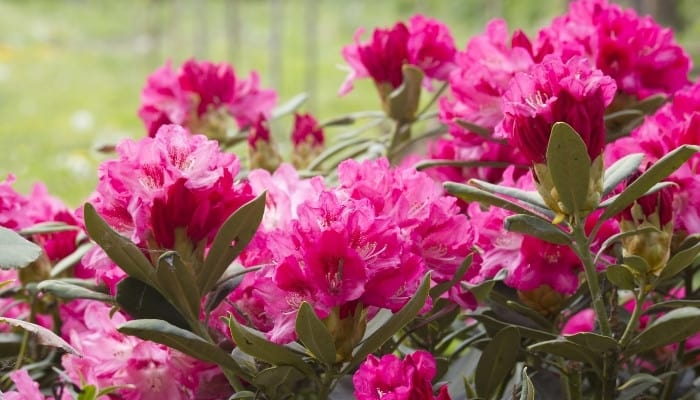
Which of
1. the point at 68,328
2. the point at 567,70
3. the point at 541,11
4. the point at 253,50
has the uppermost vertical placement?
the point at 567,70

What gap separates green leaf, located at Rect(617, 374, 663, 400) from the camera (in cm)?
61

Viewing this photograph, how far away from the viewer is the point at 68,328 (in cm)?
76

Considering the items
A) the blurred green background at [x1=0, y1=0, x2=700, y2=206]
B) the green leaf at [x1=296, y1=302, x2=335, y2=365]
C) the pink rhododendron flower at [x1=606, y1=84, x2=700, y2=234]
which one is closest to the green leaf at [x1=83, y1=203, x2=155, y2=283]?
the green leaf at [x1=296, y1=302, x2=335, y2=365]

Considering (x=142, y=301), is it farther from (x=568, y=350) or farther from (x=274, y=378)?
(x=568, y=350)

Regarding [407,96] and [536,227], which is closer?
[536,227]

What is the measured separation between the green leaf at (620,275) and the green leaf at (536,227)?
39 millimetres

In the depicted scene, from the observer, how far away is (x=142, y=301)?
562mm

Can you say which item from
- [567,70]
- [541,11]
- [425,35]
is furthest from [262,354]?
[541,11]

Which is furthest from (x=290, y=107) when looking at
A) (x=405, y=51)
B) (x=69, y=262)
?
(x=69, y=262)

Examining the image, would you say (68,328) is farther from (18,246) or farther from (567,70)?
(567,70)

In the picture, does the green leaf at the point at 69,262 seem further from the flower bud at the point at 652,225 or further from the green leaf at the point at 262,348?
the flower bud at the point at 652,225

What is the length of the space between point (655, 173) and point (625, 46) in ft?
0.90

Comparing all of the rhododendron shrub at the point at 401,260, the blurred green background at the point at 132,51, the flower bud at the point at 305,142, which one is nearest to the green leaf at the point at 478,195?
the rhododendron shrub at the point at 401,260

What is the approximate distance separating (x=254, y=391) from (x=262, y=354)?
9 cm
